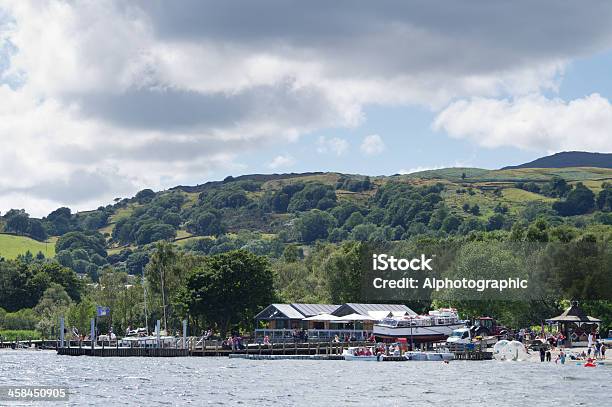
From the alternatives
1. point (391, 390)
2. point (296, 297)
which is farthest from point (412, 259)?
point (391, 390)

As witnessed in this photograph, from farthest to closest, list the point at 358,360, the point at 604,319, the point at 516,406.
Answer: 1. the point at 604,319
2. the point at 358,360
3. the point at 516,406

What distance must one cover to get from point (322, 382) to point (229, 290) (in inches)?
2572

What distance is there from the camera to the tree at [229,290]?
477 feet

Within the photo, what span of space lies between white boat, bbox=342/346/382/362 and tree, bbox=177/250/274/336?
3331 centimetres

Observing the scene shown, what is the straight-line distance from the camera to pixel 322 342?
12606 centimetres

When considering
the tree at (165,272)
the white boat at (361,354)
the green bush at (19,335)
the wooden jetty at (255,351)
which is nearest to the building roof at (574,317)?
the wooden jetty at (255,351)

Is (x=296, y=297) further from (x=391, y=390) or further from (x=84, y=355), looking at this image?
(x=391, y=390)

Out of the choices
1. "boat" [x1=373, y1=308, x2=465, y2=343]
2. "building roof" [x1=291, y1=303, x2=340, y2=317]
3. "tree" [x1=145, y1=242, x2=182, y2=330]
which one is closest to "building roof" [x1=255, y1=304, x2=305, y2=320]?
"building roof" [x1=291, y1=303, x2=340, y2=317]

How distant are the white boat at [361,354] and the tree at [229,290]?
109 feet

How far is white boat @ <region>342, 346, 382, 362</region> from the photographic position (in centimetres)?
11244

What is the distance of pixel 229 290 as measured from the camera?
146000 millimetres

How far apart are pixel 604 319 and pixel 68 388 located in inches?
3025

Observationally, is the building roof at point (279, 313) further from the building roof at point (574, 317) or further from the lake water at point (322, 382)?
the building roof at point (574, 317)

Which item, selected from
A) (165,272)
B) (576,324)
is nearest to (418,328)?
(576,324)
